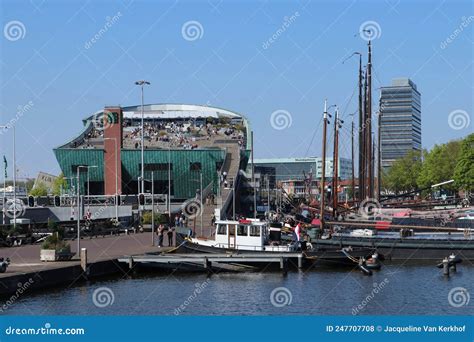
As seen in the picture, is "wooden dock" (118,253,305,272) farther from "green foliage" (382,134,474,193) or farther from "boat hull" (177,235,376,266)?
"green foliage" (382,134,474,193)

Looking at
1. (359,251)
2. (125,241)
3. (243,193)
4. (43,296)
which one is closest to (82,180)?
(243,193)

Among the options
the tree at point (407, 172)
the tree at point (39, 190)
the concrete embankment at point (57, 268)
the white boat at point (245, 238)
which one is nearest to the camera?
the concrete embankment at point (57, 268)

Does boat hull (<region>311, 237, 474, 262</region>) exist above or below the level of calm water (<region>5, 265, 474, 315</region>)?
above

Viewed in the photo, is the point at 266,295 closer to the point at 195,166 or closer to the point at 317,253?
the point at 317,253

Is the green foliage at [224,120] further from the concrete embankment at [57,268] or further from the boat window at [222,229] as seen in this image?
the boat window at [222,229]

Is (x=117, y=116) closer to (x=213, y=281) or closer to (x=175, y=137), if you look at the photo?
(x=175, y=137)

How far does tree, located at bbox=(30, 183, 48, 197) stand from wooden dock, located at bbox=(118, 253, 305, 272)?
110496 millimetres

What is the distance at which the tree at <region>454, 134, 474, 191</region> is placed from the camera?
12300 cm

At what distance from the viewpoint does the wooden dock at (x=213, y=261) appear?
51906 millimetres

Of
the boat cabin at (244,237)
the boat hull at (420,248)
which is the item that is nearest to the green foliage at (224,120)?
the boat hull at (420,248)

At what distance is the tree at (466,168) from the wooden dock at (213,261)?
250 ft

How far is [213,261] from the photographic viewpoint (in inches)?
2058

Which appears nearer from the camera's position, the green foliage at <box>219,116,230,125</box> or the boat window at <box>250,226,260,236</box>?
the boat window at <box>250,226,260,236</box>

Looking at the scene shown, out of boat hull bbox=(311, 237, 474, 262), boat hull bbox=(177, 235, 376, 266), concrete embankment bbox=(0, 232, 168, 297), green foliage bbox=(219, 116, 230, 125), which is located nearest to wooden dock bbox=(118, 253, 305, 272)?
boat hull bbox=(177, 235, 376, 266)
